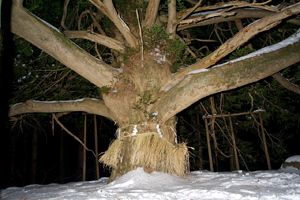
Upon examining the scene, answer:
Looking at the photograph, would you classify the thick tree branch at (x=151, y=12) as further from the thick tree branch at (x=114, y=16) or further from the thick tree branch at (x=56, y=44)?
the thick tree branch at (x=56, y=44)

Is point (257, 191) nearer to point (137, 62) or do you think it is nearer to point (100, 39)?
point (137, 62)

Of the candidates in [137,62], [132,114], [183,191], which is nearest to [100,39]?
[137,62]

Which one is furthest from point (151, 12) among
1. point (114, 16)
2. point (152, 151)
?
point (152, 151)

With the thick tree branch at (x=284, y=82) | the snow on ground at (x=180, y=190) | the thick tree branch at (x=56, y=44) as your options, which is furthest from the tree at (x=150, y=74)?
the thick tree branch at (x=284, y=82)

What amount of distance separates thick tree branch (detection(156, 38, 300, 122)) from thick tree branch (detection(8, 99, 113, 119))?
3.82 feet

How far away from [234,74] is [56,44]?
2103mm

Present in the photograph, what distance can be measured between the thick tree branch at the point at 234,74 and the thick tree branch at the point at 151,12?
106 centimetres

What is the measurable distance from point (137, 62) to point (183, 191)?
1761mm

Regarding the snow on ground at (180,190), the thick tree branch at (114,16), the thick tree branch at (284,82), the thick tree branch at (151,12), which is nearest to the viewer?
the snow on ground at (180,190)

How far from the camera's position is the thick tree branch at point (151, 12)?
257 cm

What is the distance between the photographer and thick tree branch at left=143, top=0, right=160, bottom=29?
8.44 ft

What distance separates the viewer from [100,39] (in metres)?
2.71

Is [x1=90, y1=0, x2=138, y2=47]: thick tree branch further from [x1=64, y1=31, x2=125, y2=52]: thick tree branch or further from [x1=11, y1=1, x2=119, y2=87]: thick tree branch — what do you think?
[x1=11, y1=1, x2=119, y2=87]: thick tree branch

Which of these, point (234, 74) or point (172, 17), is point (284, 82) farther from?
point (172, 17)
